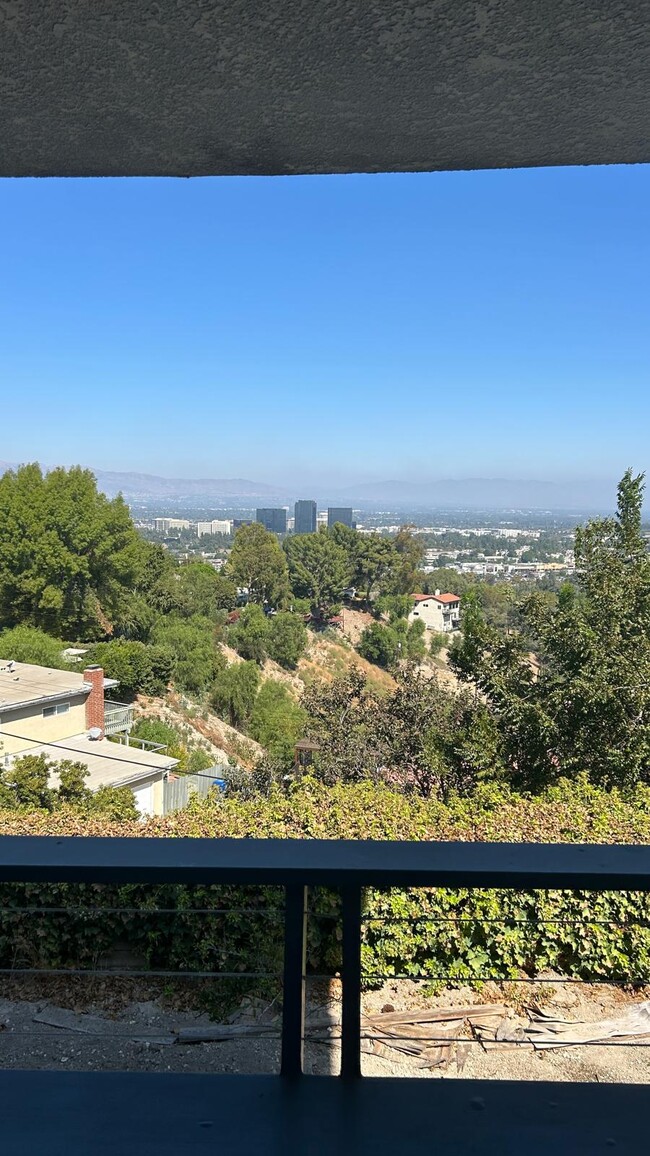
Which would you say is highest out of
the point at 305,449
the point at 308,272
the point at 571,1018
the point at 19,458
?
the point at 308,272

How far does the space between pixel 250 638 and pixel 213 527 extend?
368 inches

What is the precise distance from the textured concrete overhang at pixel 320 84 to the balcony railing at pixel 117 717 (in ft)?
43.6

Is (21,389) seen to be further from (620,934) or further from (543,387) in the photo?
(620,934)

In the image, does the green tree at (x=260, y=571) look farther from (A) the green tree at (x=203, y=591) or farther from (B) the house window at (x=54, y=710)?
(B) the house window at (x=54, y=710)

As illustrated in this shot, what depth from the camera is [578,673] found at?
26.5 ft

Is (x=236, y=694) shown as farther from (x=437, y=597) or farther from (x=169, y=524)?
(x=169, y=524)

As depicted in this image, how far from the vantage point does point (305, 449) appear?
4406 centimetres

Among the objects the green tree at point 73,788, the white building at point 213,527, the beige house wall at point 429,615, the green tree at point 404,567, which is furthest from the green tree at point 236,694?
the white building at point 213,527

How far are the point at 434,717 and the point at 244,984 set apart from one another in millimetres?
6909

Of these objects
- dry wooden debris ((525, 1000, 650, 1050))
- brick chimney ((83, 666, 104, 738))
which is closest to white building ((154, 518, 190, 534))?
brick chimney ((83, 666, 104, 738))

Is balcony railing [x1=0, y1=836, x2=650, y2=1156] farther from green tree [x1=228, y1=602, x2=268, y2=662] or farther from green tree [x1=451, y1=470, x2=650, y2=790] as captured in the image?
green tree [x1=228, y1=602, x2=268, y2=662]

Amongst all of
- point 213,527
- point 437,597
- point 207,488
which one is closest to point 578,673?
point 437,597

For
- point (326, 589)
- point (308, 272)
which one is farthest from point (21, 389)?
point (326, 589)

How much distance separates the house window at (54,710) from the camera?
11497 mm
